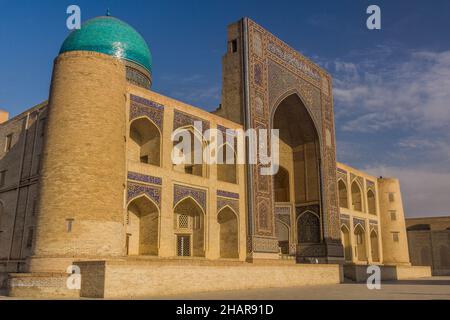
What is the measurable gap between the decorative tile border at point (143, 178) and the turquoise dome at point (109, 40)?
19.8 ft

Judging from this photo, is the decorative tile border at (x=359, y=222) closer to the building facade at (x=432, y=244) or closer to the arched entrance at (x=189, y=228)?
the building facade at (x=432, y=244)

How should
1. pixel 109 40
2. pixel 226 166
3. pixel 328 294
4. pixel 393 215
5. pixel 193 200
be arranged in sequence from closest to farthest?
pixel 328 294, pixel 193 200, pixel 226 166, pixel 109 40, pixel 393 215

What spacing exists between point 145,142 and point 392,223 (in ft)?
66.9

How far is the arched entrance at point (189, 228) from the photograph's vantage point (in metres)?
16.0

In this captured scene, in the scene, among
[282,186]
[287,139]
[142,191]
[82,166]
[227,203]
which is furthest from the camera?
[287,139]

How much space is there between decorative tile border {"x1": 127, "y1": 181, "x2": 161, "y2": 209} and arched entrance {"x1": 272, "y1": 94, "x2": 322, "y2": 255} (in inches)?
361

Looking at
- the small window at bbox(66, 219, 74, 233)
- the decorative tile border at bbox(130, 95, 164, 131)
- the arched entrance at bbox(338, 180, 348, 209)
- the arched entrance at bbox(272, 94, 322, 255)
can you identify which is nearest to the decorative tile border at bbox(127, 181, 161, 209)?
the decorative tile border at bbox(130, 95, 164, 131)

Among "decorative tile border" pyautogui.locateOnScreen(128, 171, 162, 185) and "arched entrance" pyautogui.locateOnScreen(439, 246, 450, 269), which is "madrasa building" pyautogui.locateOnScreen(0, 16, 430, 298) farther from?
"arched entrance" pyautogui.locateOnScreen(439, 246, 450, 269)

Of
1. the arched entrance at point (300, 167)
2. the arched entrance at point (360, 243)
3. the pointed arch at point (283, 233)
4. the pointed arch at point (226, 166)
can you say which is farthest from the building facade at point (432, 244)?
the pointed arch at point (226, 166)

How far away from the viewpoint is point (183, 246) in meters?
16.1

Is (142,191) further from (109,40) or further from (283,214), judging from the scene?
(283,214)

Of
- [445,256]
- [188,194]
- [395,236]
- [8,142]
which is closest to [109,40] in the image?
[8,142]

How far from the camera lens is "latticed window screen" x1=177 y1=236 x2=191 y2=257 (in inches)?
631
